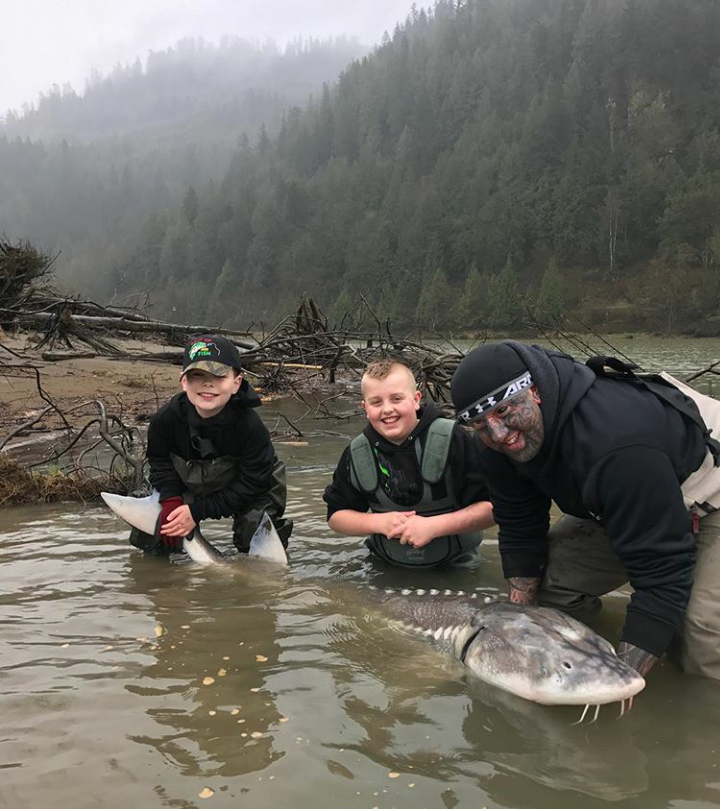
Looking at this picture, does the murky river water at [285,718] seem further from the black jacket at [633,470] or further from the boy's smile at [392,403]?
the boy's smile at [392,403]

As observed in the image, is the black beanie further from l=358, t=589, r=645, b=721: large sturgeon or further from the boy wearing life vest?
the boy wearing life vest

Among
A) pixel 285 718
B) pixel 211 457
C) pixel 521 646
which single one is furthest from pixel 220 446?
pixel 521 646

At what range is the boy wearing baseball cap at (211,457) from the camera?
392 centimetres

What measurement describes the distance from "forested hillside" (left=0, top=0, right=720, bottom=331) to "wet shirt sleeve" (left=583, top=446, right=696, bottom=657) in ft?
145

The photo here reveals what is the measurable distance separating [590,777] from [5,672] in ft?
6.91

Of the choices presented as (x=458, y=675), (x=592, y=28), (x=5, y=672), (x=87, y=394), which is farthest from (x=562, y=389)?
(x=592, y=28)

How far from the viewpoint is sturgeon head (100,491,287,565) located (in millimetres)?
3906

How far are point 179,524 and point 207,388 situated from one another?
2.64 ft

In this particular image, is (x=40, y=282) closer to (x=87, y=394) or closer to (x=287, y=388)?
(x=87, y=394)

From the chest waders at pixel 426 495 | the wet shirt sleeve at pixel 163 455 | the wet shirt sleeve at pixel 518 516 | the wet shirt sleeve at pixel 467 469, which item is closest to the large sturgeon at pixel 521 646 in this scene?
the wet shirt sleeve at pixel 518 516

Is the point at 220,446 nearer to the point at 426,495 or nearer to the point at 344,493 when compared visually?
the point at 344,493

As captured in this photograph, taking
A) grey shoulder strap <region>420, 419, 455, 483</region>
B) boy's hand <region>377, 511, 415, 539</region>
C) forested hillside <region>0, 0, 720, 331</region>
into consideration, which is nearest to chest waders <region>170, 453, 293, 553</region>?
boy's hand <region>377, 511, 415, 539</region>

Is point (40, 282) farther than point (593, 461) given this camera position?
Yes

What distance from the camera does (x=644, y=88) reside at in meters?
90.4
